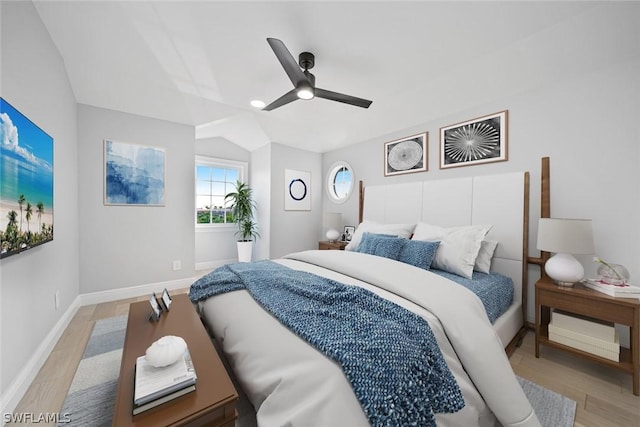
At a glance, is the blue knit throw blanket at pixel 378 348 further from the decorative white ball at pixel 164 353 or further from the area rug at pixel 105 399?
the area rug at pixel 105 399

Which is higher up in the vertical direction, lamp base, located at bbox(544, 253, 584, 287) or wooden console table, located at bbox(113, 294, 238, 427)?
lamp base, located at bbox(544, 253, 584, 287)

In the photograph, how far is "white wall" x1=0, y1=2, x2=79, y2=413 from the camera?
4.67ft

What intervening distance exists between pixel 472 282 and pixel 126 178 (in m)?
3.99

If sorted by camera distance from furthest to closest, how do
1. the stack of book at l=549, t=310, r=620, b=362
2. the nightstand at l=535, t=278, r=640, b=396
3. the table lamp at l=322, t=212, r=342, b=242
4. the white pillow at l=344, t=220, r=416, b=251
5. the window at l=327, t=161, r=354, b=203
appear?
1. the window at l=327, t=161, r=354, b=203
2. the table lamp at l=322, t=212, r=342, b=242
3. the white pillow at l=344, t=220, r=416, b=251
4. the stack of book at l=549, t=310, r=620, b=362
5. the nightstand at l=535, t=278, r=640, b=396

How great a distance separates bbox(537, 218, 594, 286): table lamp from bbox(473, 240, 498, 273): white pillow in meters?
0.38

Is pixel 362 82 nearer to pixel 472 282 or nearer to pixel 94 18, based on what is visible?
pixel 472 282

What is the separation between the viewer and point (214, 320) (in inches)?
57.7

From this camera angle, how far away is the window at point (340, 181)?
168 inches

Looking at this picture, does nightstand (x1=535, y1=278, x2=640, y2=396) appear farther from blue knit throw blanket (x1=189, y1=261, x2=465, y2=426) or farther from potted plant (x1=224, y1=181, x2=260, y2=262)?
potted plant (x1=224, y1=181, x2=260, y2=262)

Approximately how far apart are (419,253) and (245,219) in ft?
11.1

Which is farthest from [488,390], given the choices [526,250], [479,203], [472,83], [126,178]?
[126,178]

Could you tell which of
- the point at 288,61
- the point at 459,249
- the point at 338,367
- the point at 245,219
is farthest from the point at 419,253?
the point at 245,219

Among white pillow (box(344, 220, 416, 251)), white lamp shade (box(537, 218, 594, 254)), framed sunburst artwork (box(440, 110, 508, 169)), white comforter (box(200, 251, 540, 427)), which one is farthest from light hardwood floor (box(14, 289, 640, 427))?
framed sunburst artwork (box(440, 110, 508, 169))

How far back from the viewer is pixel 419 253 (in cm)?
221
